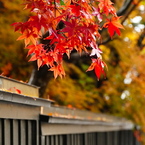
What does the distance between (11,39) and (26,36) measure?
620 centimetres

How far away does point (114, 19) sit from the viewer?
4.54 m

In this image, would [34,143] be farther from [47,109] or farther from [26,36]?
[26,36]

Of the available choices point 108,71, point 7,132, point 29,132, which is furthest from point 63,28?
point 108,71

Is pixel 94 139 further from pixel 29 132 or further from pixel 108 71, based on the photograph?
pixel 29 132

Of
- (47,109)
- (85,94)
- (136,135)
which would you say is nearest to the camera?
(47,109)

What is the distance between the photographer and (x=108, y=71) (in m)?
15.8

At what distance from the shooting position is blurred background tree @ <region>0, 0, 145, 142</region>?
10355 mm

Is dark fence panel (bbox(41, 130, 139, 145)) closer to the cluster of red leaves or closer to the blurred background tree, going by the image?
the blurred background tree

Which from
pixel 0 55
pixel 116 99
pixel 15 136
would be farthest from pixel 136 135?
pixel 15 136

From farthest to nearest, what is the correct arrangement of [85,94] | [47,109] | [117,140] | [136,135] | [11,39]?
1. [136,135]
2. [117,140]
3. [85,94]
4. [11,39]
5. [47,109]

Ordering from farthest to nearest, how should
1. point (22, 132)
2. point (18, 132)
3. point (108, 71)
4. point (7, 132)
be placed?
point (108, 71) → point (22, 132) → point (18, 132) → point (7, 132)

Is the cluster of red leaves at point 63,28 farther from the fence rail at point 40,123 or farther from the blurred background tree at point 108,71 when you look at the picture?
the blurred background tree at point 108,71

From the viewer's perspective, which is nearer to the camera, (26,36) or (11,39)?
(26,36)

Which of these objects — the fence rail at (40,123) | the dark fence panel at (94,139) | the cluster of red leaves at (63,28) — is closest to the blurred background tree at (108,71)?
the fence rail at (40,123)
